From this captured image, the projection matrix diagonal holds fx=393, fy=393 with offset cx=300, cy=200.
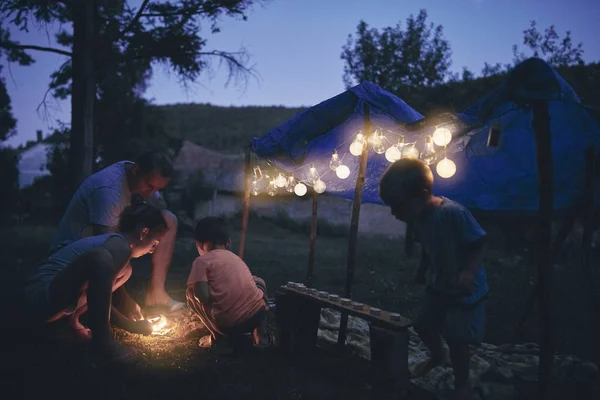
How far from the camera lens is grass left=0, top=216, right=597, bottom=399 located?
3307 millimetres

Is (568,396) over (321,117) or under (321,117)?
under

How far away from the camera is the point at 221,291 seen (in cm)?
390

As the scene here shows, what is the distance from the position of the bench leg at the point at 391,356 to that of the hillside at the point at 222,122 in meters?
46.3

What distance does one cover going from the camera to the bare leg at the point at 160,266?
525cm

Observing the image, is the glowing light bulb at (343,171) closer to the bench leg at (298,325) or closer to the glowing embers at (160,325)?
the bench leg at (298,325)

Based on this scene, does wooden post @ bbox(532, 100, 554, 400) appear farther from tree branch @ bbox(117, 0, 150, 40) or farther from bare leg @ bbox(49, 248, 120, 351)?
tree branch @ bbox(117, 0, 150, 40)

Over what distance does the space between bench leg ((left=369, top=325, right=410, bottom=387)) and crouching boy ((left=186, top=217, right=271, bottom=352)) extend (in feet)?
4.50

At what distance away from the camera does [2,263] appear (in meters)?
9.34

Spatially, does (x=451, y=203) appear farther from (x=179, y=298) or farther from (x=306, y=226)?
(x=306, y=226)


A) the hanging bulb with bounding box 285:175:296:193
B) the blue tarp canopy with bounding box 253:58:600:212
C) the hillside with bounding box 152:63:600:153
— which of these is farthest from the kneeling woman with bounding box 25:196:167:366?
the hillside with bounding box 152:63:600:153

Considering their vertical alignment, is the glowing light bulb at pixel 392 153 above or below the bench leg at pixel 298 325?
above

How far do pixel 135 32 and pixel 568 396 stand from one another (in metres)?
9.87

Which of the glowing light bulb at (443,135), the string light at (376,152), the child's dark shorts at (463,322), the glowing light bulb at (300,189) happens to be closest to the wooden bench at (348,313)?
the child's dark shorts at (463,322)

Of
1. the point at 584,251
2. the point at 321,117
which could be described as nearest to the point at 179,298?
the point at 321,117
